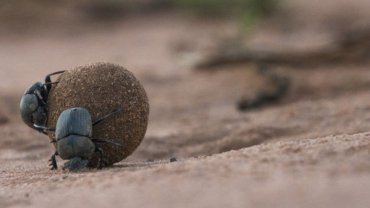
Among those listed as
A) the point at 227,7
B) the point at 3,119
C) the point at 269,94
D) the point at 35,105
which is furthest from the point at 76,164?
the point at 227,7

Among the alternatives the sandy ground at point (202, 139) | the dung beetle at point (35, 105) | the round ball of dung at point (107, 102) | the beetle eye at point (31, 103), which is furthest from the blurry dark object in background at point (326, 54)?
the beetle eye at point (31, 103)

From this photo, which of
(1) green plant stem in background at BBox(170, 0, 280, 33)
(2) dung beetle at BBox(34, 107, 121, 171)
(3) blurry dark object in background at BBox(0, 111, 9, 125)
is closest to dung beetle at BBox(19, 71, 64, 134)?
(2) dung beetle at BBox(34, 107, 121, 171)

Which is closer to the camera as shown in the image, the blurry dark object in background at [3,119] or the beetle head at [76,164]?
the beetle head at [76,164]

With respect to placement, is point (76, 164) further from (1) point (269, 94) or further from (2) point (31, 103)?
(1) point (269, 94)

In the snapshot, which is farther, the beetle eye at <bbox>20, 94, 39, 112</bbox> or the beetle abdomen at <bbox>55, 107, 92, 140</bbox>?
the beetle eye at <bbox>20, 94, 39, 112</bbox>

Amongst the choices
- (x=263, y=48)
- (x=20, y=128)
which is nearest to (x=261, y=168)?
(x=20, y=128)

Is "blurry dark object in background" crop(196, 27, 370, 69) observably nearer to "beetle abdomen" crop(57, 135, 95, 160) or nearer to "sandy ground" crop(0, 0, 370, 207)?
"sandy ground" crop(0, 0, 370, 207)

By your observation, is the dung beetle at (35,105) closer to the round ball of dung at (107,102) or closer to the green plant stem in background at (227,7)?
the round ball of dung at (107,102)
